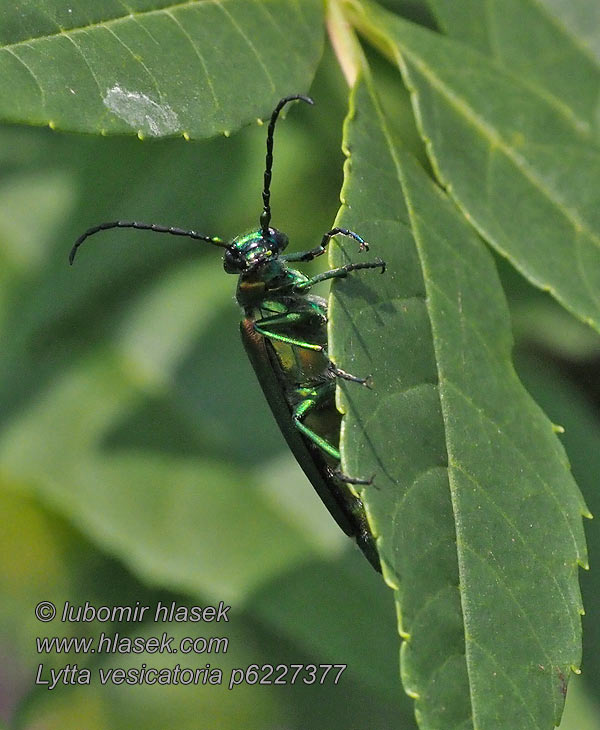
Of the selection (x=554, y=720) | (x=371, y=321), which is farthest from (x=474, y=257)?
(x=554, y=720)

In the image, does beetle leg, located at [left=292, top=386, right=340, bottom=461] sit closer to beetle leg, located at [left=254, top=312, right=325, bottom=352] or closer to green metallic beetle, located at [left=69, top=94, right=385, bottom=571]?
green metallic beetle, located at [left=69, top=94, right=385, bottom=571]

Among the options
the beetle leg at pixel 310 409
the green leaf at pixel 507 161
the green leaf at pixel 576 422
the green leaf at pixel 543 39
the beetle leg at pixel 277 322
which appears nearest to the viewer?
the green leaf at pixel 507 161

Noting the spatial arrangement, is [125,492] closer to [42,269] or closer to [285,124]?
[42,269]

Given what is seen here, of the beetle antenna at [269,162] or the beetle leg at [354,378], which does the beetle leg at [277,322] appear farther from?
Answer: the beetle leg at [354,378]

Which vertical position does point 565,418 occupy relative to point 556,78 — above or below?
below

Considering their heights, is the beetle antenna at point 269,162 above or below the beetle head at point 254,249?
above

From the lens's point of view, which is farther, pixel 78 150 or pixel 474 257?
pixel 78 150

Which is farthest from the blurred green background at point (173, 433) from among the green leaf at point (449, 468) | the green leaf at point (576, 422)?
the green leaf at point (449, 468)
